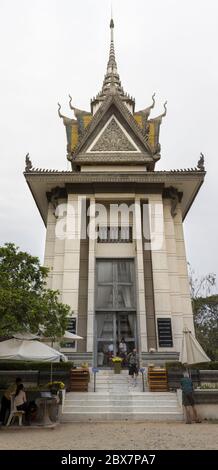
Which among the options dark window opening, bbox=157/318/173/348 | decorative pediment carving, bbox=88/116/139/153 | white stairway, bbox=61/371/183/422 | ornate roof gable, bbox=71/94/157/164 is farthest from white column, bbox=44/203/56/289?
white stairway, bbox=61/371/183/422

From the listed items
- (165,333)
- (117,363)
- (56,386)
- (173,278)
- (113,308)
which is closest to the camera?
(56,386)

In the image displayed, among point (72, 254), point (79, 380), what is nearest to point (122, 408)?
point (79, 380)

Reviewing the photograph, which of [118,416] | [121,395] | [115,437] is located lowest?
[115,437]

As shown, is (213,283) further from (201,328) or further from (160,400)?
(160,400)

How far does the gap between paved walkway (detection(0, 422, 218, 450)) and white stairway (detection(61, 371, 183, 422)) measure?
592mm

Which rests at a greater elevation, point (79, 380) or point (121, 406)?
point (79, 380)

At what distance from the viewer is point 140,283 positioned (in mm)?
18312

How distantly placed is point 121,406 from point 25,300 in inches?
171

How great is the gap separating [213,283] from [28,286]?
23.7 m

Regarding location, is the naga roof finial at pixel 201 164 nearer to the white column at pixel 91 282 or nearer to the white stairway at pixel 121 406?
the white column at pixel 91 282

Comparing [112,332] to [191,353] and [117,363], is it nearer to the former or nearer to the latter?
[117,363]

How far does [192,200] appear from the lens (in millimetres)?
22812

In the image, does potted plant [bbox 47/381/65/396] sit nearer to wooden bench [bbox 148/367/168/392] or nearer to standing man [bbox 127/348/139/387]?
wooden bench [bbox 148/367/168/392]
